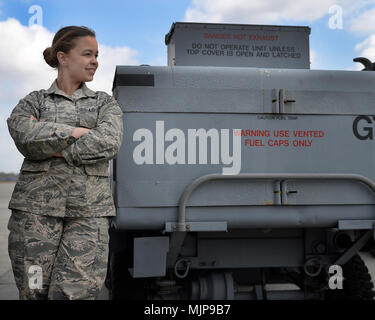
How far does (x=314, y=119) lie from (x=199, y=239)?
117cm

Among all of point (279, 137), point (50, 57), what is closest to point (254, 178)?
point (279, 137)

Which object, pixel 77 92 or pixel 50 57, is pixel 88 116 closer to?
pixel 77 92

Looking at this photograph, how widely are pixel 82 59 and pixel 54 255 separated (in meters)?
1.06

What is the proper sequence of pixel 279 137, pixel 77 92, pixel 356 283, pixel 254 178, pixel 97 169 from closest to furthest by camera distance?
1. pixel 97 169
2. pixel 77 92
3. pixel 254 178
4. pixel 279 137
5. pixel 356 283

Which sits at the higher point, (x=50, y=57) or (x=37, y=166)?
(x=50, y=57)

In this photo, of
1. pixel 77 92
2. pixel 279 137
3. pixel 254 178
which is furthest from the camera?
pixel 279 137

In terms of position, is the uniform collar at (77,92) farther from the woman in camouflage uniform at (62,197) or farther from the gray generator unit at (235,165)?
the gray generator unit at (235,165)

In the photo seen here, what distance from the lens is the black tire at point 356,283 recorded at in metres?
3.93

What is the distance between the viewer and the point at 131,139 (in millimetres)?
3148

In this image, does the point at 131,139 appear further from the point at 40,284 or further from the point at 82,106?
the point at 40,284

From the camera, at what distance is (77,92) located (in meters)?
2.77

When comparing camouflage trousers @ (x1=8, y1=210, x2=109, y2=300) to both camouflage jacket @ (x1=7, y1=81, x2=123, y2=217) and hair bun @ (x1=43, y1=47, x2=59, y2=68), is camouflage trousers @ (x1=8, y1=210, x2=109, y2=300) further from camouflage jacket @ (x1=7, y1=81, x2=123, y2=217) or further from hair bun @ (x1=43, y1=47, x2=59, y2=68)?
hair bun @ (x1=43, y1=47, x2=59, y2=68)

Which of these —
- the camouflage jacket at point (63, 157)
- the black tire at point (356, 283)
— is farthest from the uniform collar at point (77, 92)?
the black tire at point (356, 283)
